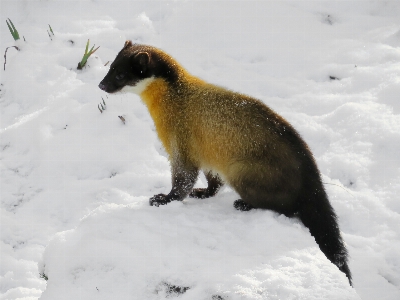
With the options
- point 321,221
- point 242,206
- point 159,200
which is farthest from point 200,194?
point 321,221

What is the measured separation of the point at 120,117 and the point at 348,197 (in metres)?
2.59

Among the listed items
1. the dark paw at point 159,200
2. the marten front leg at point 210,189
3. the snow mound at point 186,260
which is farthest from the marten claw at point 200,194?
the snow mound at point 186,260

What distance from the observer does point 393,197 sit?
486cm

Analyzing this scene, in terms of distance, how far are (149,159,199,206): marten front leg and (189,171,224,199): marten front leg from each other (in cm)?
24

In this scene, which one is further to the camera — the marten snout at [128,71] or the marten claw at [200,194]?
the marten claw at [200,194]

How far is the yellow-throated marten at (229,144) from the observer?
384 centimetres

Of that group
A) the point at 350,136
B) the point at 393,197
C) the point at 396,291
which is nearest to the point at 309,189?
the point at 396,291

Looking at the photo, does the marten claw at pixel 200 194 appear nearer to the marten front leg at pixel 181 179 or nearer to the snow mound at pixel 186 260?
the marten front leg at pixel 181 179

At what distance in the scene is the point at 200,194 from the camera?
4.58 meters

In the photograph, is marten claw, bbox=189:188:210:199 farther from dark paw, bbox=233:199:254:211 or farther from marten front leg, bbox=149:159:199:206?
dark paw, bbox=233:199:254:211

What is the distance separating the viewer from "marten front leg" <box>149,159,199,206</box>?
4215 millimetres

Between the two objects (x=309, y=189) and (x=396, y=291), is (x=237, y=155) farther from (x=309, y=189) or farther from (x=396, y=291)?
(x=396, y=291)

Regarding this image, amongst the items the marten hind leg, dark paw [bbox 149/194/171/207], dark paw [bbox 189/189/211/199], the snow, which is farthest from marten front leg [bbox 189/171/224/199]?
the marten hind leg

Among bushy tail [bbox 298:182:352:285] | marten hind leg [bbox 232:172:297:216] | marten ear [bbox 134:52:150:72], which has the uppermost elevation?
marten ear [bbox 134:52:150:72]
